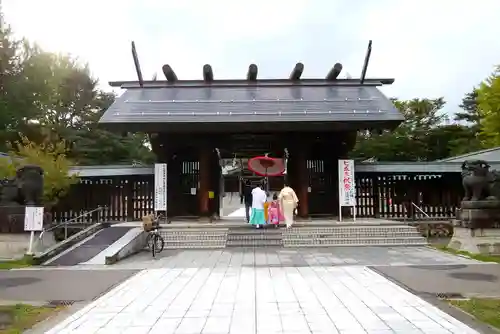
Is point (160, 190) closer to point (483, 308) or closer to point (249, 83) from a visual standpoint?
point (249, 83)

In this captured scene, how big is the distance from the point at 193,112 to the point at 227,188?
25243mm

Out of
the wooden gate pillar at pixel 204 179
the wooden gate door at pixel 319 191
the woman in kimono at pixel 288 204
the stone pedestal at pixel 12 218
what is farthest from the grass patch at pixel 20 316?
the wooden gate door at pixel 319 191

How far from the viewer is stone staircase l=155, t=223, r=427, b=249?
47.1ft

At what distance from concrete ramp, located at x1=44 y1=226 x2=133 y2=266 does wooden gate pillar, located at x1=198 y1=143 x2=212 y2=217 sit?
3.13 metres

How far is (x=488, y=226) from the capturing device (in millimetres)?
12633

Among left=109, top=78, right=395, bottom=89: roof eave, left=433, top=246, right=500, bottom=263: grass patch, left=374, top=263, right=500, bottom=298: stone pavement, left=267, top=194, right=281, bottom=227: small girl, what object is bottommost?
left=433, top=246, right=500, bottom=263: grass patch

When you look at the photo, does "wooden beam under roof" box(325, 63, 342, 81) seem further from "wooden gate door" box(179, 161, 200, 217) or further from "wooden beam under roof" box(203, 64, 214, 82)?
"wooden gate door" box(179, 161, 200, 217)

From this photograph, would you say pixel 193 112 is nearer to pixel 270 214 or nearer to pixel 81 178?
pixel 270 214

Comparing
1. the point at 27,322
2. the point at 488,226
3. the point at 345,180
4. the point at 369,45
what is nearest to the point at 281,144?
the point at 345,180

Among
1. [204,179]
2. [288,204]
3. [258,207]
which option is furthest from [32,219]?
[288,204]

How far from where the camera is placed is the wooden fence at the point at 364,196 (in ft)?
63.8

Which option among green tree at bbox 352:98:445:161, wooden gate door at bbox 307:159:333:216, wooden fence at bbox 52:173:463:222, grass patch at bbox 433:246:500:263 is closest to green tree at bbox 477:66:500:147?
green tree at bbox 352:98:445:161

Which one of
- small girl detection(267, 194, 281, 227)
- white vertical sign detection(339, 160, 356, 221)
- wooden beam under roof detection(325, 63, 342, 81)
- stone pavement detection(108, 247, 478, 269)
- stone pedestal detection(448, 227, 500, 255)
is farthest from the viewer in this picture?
wooden beam under roof detection(325, 63, 342, 81)

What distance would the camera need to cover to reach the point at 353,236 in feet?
48.3
